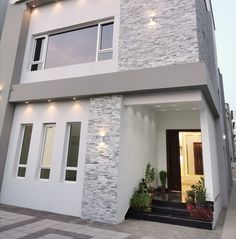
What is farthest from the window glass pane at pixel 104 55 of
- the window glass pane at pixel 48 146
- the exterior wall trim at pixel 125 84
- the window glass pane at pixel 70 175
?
the window glass pane at pixel 70 175

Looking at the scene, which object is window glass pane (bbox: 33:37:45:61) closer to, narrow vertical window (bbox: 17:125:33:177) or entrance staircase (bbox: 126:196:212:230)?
narrow vertical window (bbox: 17:125:33:177)

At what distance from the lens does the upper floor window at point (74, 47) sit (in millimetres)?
7218

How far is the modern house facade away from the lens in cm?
573

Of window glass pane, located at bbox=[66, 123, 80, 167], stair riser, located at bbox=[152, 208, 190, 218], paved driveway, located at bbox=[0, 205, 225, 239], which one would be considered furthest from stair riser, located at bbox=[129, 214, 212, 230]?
window glass pane, located at bbox=[66, 123, 80, 167]

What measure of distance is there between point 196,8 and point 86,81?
394 cm

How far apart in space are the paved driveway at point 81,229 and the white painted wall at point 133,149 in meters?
0.70

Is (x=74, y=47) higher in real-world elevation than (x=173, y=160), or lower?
higher

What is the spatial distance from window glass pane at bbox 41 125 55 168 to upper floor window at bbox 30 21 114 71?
8.26 feet

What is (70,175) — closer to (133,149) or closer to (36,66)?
(133,149)

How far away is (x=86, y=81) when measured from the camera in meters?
6.56

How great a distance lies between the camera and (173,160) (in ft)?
29.0

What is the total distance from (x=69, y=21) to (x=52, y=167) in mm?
5571

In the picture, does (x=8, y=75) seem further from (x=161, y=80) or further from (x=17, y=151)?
(x=161, y=80)

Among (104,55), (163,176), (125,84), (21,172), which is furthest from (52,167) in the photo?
(163,176)
